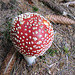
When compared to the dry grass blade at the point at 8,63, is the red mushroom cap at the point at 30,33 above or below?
above

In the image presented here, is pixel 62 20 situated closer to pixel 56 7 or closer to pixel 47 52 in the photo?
pixel 56 7

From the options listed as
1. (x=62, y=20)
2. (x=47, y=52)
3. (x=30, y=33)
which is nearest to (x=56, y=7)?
(x=62, y=20)

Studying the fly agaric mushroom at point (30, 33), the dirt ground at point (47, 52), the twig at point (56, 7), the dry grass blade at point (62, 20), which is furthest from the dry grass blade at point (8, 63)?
the twig at point (56, 7)

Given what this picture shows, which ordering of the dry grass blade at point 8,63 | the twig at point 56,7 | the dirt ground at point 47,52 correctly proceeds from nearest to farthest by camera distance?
1. the dry grass blade at point 8,63
2. the dirt ground at point 47,52
3. the twig at point 56,7

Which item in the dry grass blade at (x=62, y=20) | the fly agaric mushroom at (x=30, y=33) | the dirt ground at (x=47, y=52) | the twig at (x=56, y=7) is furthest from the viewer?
the twig at (x=56, y=7)

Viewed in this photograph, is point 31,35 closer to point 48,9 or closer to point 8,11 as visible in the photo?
point 8,11

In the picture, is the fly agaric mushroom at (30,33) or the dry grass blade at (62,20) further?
the dry grass blade at (62,20)

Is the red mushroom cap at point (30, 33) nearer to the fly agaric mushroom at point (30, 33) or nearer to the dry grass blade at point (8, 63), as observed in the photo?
the fly agaric mushroom at point (30, 33)
